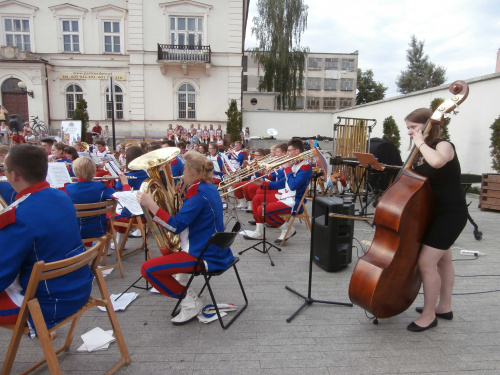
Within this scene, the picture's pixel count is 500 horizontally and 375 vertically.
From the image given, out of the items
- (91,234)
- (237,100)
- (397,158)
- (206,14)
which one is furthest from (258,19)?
(91,234)

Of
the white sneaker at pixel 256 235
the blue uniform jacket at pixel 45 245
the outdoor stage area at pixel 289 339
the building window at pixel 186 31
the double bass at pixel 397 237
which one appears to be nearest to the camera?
the blue uniform jacket at pixel 45 245

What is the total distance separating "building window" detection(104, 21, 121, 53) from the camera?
806 inches

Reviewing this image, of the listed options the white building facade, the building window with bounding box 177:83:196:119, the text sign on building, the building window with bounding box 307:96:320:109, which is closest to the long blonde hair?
the white building facade

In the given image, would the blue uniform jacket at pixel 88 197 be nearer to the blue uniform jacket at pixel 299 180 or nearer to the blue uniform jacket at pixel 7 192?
the blue uniform jacket at pixel 7 192

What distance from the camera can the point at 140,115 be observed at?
20.4m

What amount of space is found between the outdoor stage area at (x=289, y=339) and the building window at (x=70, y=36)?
2121 cm

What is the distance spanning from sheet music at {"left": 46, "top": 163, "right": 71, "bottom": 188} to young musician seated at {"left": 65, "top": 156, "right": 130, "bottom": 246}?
0.64ft

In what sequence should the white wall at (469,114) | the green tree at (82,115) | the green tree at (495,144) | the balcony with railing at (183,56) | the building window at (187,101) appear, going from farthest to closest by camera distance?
the building window at (187,101) < the balcony with railing at (183,56) < the green tree at (82,115) < the white wall at (469,114) < the green tree at (495,144)

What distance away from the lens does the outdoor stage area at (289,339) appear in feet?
7.93

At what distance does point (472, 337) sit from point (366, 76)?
189 feet

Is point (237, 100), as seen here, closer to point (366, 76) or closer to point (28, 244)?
point (28, 244)

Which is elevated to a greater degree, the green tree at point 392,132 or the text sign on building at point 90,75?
the text sign on building at point 90,75

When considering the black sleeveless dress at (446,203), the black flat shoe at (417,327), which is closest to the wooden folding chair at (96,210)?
the black flat shoe at (417,327)

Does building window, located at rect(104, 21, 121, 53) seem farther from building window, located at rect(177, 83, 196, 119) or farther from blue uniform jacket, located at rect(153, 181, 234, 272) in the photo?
blue uniform jacket, located at rect(153, 181, 234, 272)
